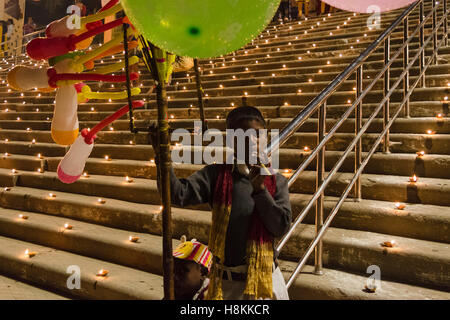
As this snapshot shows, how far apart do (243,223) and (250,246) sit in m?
0.10

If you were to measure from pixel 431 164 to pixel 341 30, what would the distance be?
4.99 metres

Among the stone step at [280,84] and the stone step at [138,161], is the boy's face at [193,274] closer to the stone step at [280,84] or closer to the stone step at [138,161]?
the stone step at [138,161]

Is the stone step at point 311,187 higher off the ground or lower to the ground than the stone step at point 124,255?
higher

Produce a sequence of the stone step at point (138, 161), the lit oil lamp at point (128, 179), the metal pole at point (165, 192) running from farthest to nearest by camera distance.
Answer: the lit oil lamp at point (128, 179) < the stone step at point (138, 161) < the metal pole at point (165, 192)

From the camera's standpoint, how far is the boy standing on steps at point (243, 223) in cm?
135

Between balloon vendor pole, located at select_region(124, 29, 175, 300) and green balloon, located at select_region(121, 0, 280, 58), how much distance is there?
23 centimetres

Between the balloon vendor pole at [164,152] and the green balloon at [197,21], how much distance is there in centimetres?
23

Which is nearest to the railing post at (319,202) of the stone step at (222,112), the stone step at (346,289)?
the stone step at (346,289)

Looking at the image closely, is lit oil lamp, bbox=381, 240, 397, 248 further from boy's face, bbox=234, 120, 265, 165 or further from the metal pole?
the metal pole

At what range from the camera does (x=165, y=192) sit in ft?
3.68

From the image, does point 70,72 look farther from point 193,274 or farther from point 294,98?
point 294,98

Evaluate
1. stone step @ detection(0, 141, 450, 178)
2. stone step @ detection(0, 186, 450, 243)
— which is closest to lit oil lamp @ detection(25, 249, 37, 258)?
stone step @ detection(0, 186, 450, 243)

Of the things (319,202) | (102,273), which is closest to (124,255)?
(102,273)

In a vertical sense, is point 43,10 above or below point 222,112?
above
